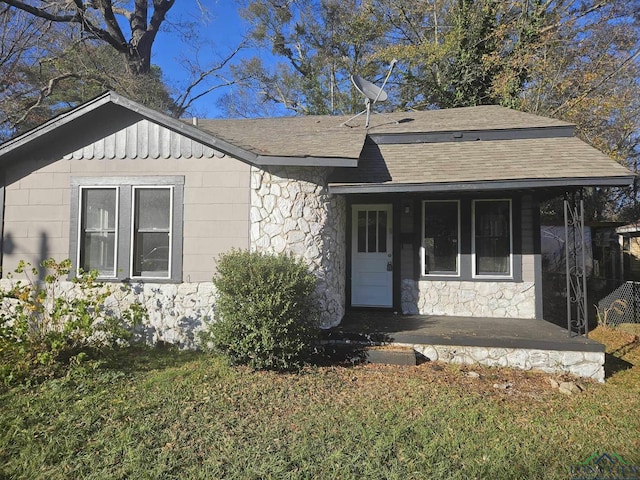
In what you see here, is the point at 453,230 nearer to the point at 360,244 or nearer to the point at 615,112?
the point at 360,244

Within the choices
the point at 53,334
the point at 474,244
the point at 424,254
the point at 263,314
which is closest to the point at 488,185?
the point at 474,244

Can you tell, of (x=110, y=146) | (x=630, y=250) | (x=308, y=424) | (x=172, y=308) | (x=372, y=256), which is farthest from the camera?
(x=630, y=250)

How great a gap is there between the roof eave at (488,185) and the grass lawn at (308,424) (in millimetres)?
2751

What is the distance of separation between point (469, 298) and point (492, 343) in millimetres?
1872

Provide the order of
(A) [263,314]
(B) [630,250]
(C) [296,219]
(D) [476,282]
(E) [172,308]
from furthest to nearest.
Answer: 1. (B) [630,250]
2. (D) [476,282]
3. (E) [172,308]
4. (C) [296,219]
5. (A) [263,314]

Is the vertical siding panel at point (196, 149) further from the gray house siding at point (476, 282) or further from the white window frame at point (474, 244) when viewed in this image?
the white window frame at point (474, 244)

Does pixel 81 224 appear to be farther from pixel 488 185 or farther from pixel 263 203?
pixel 488 185

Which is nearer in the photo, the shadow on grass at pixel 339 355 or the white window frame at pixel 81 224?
the shadow on grass at pixel 339 355

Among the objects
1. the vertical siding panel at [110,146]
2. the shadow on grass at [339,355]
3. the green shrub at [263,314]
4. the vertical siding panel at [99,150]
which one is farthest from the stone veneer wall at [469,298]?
the vertical siding panel at [99,150]

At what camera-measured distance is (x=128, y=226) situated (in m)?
6.41

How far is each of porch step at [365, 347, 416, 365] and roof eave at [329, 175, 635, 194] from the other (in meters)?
2.50

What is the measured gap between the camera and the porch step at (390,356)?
556cm

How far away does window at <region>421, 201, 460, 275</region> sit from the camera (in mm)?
7551

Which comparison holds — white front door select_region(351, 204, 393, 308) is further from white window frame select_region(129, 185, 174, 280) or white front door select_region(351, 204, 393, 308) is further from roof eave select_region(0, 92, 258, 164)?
white window frame select_region(129, 185, 174, 280)
